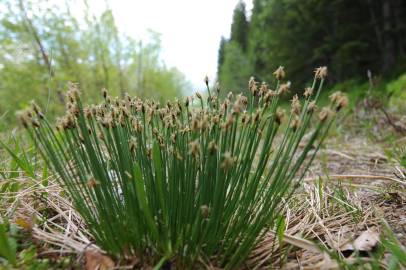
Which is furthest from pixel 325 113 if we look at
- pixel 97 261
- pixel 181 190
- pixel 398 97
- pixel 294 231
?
Answer: pixel 398 97

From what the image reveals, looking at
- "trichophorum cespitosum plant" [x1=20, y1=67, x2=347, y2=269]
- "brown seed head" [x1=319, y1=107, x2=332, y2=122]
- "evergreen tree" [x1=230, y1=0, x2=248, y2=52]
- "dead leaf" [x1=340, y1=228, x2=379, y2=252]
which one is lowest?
"dead leaf" [x1=340, y1=228, x2=379, y2=252]

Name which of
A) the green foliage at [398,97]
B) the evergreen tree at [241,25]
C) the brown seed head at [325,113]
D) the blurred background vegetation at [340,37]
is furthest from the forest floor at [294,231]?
the evergreen tree at [241,25]

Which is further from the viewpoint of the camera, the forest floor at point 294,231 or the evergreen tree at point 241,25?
the evergreen tree at point 241,25

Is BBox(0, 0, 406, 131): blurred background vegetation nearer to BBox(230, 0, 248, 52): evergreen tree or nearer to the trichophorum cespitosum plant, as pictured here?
the trichophorum cespitosum plant

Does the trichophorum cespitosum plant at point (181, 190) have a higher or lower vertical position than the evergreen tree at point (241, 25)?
lower

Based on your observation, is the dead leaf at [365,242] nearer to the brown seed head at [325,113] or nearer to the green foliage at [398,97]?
the brown seed head at [325,113]

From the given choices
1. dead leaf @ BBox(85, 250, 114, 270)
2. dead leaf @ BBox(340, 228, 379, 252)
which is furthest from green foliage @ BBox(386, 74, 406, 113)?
dead leaf @ BBox(85, 250, 114, 270)

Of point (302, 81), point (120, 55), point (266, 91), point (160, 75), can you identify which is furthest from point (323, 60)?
point (266, 91)

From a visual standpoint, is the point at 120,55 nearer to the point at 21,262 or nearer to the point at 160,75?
the point at 160,75
